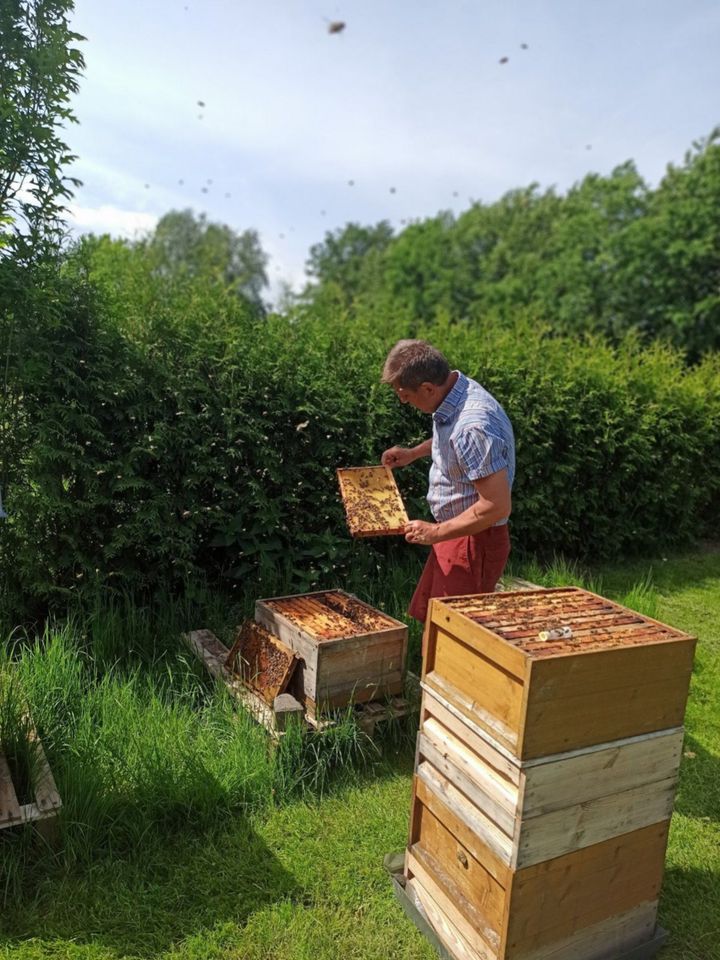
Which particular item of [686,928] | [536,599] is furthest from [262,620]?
[686,928]

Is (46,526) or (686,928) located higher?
(46,526)

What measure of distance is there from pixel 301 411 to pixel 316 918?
337 centimetres

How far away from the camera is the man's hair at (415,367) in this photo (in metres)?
3.12

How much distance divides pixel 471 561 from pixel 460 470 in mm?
481

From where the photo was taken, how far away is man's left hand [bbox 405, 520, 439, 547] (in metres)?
3.09

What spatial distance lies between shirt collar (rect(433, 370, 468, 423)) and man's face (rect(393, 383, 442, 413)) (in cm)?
A: 4

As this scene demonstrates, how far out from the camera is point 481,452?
9.50ft

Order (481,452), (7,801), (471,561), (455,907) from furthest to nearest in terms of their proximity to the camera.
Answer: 1. (471,561)
2. (481,452)
3. (7,801)
4. (455,907)

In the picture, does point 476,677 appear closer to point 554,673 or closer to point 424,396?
point 554,673

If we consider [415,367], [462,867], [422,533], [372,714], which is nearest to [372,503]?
[422,533]

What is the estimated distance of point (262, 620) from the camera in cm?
396

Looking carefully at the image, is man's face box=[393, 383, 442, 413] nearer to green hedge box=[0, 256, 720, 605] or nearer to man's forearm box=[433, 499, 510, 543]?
man's forearm box=[433, 499, 510, 543]

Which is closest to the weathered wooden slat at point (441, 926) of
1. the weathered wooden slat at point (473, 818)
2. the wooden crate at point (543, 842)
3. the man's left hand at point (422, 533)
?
the wooden crate at point (543, 842)

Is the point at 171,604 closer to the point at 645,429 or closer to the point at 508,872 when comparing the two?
the point at 508,872
